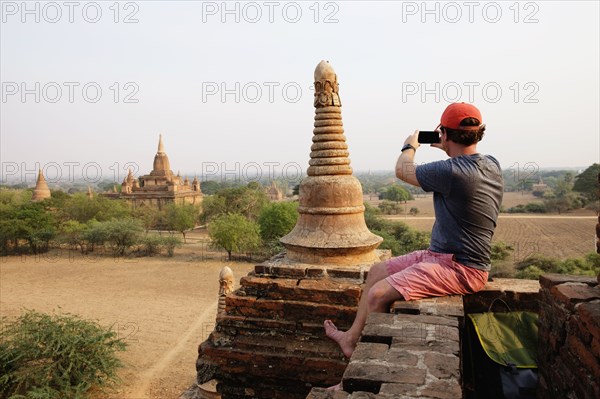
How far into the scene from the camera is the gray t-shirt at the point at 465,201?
274 cm

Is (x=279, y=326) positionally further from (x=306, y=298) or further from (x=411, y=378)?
(x=411, y=378)

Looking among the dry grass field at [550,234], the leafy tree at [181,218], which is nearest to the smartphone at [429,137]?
the dry grass field at [550,234]

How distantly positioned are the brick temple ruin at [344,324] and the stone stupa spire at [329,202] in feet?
0.04

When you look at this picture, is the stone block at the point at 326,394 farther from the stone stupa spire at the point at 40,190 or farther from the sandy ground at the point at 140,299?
the stone stupa spire at the point at 40,190

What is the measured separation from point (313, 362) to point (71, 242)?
28562 mm

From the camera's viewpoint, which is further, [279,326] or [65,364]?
[65,364]

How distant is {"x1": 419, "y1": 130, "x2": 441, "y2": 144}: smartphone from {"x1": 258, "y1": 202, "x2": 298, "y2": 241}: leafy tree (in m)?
21.6

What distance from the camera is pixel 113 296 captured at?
18594 millimetres

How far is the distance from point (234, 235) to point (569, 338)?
22.1 m

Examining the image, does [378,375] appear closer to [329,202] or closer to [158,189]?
[329,202]

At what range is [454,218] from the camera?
283 cm

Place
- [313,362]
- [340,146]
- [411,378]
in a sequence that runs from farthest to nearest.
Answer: [340,146] < [313,362] < [411,378]

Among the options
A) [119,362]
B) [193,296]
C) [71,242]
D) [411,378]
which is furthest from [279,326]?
[71,242]

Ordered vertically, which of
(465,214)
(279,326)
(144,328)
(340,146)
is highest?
(340,146)
